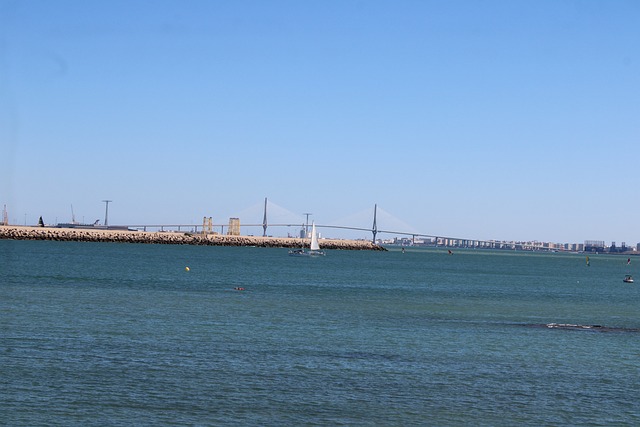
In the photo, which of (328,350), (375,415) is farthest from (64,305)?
(375,415)

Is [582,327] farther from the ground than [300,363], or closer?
farther from the ground

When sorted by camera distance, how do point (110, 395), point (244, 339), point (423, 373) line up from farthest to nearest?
point (244, 339) < point (423, 373) < point (110, 395)

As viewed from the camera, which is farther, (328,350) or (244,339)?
(244,339)

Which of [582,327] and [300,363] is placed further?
[582,327]

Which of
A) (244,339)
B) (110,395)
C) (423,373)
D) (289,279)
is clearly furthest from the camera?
(289,279)

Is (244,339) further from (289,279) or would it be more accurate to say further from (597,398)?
(289,279)

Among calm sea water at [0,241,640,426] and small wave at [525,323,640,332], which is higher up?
small wave at [525,323,640,332]

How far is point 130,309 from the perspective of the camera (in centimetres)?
5616

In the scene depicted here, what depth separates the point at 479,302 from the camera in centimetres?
7650

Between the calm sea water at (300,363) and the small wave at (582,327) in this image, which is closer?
the calm sea water at (300,363)

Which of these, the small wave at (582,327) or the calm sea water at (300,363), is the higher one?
the small wave at (582,327)

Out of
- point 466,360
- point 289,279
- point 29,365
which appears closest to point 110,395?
point 29,365

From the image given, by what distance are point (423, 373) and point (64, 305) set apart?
2960 centimetres

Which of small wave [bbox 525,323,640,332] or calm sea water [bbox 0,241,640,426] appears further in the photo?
small wave [bbox 525,323,640,332]
